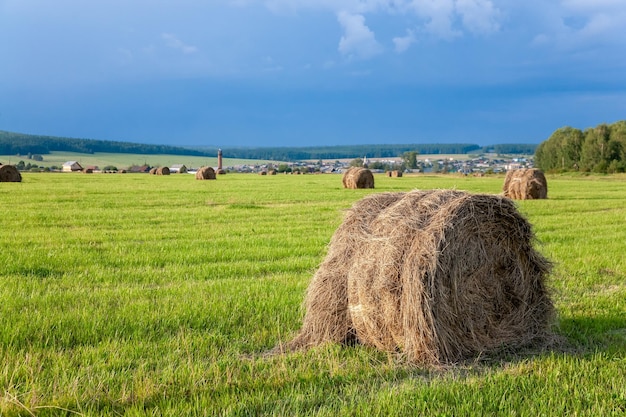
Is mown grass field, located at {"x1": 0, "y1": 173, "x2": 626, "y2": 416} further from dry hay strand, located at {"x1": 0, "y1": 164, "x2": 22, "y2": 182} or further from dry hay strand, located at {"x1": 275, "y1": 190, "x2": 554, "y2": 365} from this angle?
dry hay strand, located at {"x1": 0, "y1": 164, "x2": 22, "y2": 182}

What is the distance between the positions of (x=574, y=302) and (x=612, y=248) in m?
5.55

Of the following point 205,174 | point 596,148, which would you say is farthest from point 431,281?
point 596,148

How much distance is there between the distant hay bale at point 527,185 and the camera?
98.5 ft

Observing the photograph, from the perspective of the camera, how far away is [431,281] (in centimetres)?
560

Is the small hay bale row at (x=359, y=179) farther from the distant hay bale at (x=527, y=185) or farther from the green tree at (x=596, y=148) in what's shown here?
the green tree at (x=596, y=148)

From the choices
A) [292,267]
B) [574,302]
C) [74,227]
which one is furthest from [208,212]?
[574,302]

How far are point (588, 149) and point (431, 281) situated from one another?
368ft

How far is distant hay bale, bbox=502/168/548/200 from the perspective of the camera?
30016 millimetres

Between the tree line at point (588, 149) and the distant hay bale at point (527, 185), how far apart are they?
6276 centimetres

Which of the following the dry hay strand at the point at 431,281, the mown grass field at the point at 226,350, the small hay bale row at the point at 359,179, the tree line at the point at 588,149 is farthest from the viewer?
the tree line at the point at 588,149

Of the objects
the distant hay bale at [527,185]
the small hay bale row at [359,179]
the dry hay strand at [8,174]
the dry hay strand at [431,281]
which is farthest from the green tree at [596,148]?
the dry hay strand at [431,281]

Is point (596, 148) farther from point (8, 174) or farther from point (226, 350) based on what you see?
point (226, 350)

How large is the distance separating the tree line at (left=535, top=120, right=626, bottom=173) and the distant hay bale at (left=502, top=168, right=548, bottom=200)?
62.8 metres

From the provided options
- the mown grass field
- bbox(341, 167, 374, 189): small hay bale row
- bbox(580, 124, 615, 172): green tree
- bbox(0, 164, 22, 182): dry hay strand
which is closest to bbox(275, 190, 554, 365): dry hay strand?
the mown grass field
